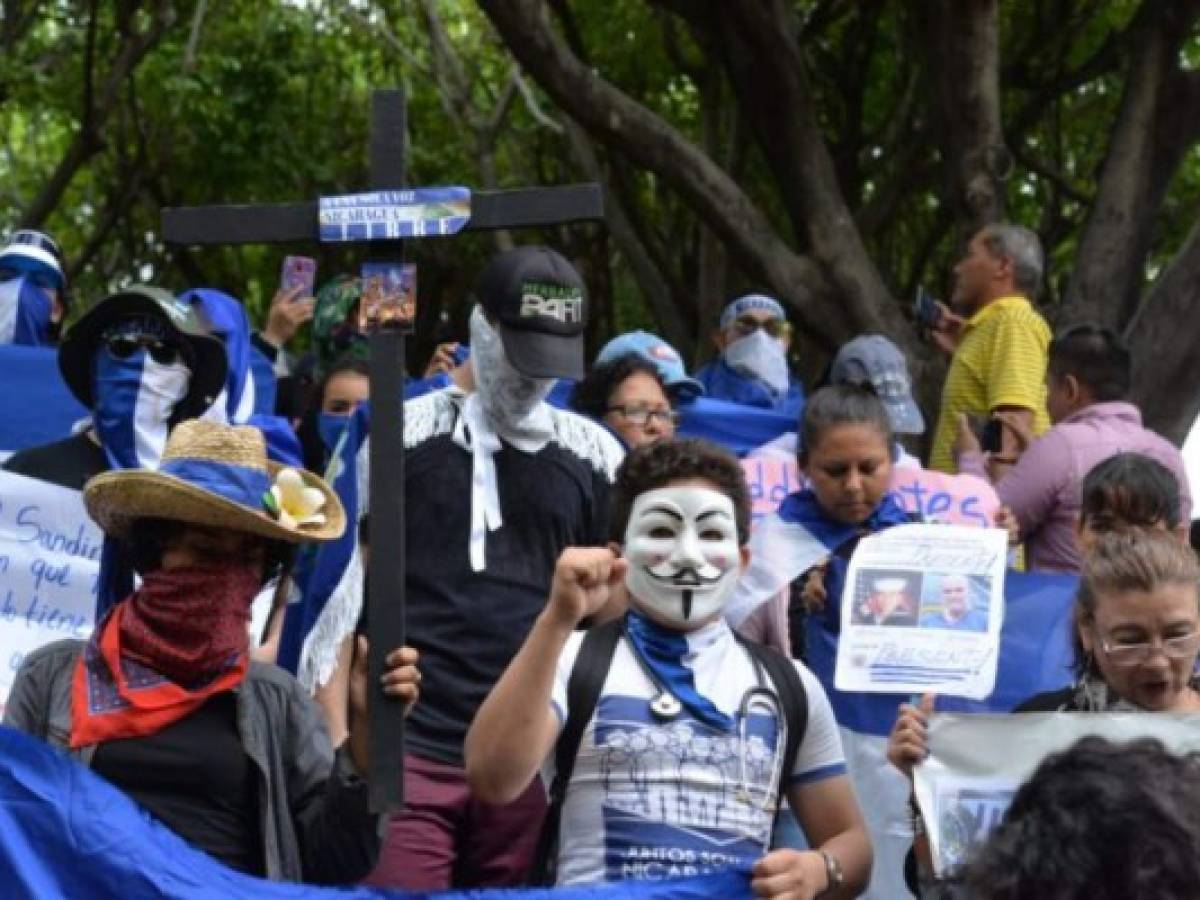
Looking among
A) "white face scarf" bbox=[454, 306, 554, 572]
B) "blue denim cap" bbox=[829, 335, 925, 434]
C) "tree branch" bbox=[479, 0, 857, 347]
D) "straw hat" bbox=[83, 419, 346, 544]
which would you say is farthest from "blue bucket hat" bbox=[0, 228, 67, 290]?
"straw hat" bbox=[83, 419, 346, 544]

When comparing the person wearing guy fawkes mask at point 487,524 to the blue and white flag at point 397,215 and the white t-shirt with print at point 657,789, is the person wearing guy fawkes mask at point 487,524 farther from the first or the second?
the blue and white flag at point 397,215

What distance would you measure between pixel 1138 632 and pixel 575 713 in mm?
1040

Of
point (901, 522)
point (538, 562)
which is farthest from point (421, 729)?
point (901, 522)

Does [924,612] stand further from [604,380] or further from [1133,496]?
[604,380]

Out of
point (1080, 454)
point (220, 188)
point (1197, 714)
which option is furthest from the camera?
point (220, 188)

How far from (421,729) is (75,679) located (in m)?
1.02

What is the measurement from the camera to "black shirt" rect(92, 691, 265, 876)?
4.55m

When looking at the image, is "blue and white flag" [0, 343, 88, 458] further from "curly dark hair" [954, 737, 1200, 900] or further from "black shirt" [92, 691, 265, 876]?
"curly dark hair" [954, 737, 1200, 900]

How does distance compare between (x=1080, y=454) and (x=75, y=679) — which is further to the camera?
(x=1080, y=454)

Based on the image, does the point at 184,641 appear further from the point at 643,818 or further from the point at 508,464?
the point at 508,464

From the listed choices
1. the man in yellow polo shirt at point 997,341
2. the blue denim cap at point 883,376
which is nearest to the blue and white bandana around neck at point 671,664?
the blue denim cap at point 883,376

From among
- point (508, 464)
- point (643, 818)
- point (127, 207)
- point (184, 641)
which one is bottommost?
point (643, 818)

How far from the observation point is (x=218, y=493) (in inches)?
183

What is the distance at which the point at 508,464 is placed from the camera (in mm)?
5715
